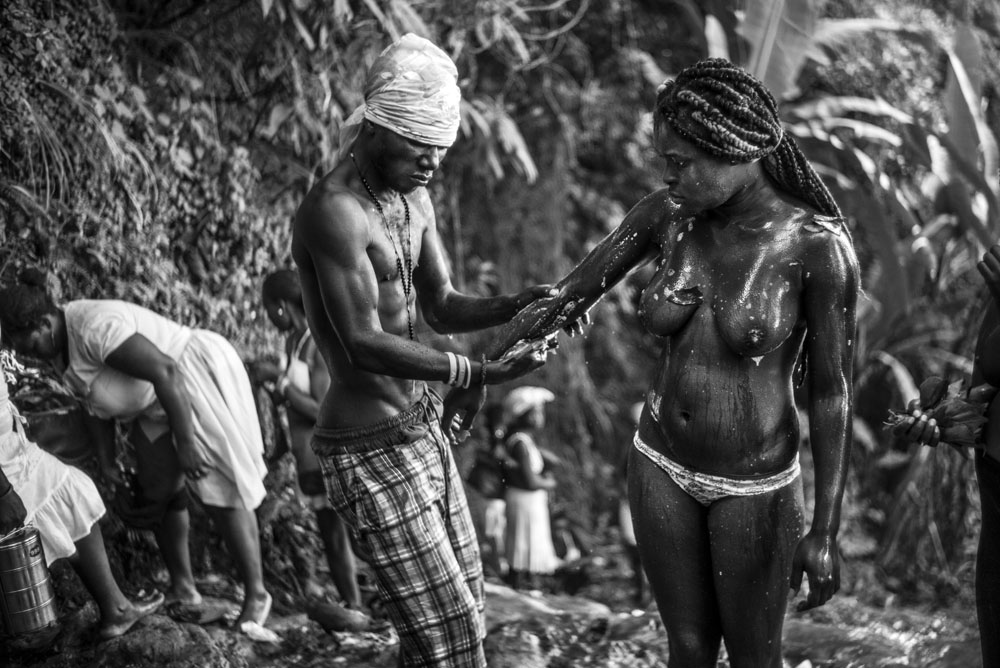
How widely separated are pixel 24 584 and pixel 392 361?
1.59 metres

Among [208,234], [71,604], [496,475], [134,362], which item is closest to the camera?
[134,362]

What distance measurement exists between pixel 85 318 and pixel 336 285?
64.5 inches

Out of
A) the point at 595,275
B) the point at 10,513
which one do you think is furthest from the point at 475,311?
the point at 10,513

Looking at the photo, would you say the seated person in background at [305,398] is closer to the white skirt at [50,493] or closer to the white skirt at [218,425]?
the white skirt at [218,425]

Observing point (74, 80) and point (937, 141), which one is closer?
point (74, 80)

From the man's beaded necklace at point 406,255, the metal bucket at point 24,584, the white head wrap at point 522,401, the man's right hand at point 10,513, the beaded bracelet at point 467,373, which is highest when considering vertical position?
the man's beaded necklace at point 406,255

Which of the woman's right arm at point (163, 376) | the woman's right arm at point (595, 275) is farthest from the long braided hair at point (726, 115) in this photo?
the woman's right arm at point (163, 376)

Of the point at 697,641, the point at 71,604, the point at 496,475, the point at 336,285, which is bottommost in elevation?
the point at 496,475

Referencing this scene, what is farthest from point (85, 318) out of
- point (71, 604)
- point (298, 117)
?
point (298, 117)

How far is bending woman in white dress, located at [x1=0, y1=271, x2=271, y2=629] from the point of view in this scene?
14.0 ft

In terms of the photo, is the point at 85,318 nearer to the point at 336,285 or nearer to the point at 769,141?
the point at 336,285

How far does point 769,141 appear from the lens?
9.34 feet

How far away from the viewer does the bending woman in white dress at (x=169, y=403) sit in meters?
4.28

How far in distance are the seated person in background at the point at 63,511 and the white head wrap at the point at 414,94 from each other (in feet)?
5.65
